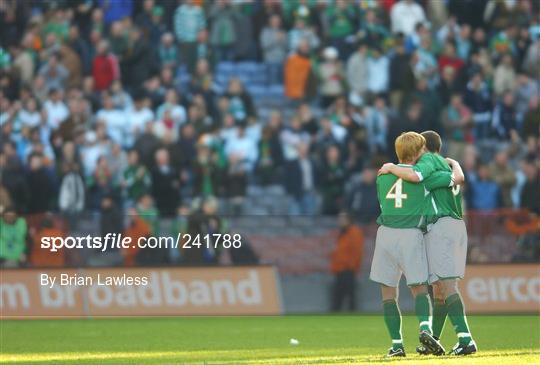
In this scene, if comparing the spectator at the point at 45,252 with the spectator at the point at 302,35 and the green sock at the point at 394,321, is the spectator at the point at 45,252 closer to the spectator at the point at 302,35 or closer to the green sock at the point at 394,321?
the spectator at the point at 302,35

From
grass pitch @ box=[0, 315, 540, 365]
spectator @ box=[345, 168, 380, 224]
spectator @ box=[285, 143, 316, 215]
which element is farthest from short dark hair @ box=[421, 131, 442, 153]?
spectator @ box=[285, 143, 316, 215]

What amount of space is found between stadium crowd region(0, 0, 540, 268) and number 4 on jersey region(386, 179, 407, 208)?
9.46 meters

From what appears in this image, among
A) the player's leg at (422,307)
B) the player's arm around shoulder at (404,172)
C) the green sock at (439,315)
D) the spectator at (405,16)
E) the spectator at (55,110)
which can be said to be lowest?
the green sock at (439,315)

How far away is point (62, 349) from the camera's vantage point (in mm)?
15414

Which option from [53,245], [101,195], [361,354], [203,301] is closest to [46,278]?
[53,245]

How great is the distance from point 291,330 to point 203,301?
107 inches

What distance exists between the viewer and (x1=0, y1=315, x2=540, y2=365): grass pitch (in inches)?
543

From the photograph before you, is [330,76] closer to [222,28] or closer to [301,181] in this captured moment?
[222,28]

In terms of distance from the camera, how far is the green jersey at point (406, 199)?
13.4 m

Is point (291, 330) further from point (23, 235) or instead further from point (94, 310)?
point (23, 235)

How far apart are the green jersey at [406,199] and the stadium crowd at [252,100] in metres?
9.43

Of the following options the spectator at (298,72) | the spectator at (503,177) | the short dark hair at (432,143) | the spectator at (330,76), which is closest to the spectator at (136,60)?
the spectator at (298,72)

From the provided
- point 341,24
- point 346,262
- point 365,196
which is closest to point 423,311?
A: point 346,262

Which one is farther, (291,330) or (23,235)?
(23,235)
